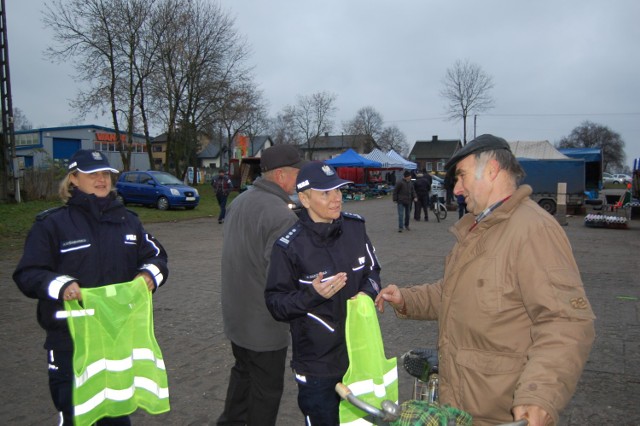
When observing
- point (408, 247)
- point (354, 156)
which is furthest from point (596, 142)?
point (408, 247)

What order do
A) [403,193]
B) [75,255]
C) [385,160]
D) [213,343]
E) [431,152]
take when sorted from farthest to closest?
[431,152]
[385,160]
[403,193]
[213,343]
[75,255]

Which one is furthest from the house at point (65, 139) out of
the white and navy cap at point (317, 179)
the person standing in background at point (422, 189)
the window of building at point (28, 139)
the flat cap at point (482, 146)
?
the flat cap at point (482, 146)

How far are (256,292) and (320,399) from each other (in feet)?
2.65

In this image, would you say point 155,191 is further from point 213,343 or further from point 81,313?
point 81,313

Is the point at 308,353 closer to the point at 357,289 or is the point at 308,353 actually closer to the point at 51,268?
the point at 357,289

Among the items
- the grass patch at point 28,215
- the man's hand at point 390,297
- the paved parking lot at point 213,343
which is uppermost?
the man's hand at point 390,297

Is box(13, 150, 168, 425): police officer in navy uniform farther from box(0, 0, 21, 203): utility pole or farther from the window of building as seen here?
the window of building

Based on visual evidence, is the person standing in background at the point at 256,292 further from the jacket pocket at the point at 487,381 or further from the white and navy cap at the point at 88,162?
the jacket pocket at the point at 487,381

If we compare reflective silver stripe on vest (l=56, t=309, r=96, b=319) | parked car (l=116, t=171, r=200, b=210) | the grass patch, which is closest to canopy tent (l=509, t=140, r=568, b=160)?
the grass patch

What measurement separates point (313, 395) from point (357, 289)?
62 cm

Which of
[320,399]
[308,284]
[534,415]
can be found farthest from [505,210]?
[320,399]

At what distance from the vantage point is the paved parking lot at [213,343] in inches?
155

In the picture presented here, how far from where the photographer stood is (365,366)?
220cm

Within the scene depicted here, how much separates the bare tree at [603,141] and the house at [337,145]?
33.9 meters
